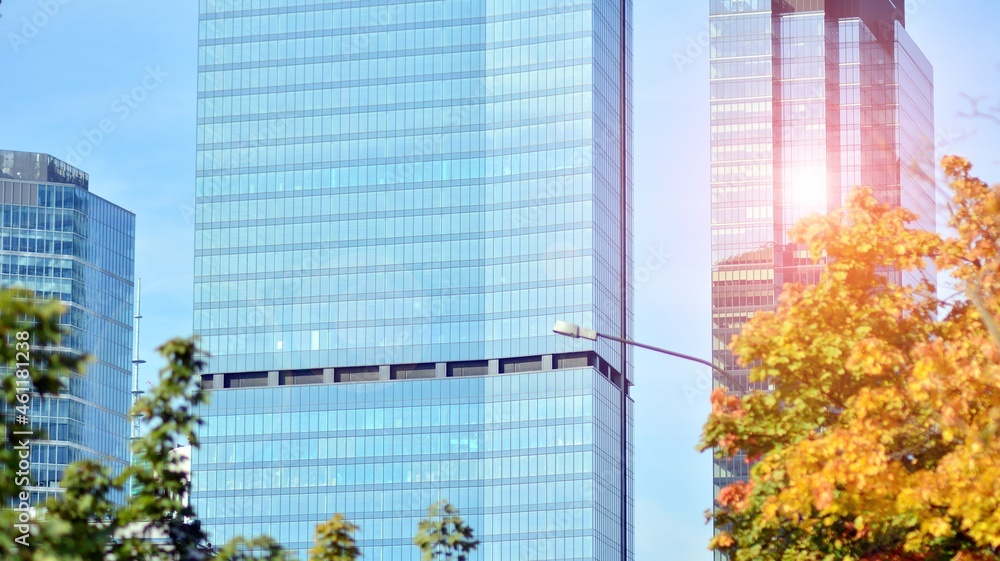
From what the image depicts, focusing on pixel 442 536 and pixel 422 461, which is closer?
pixel 442 536

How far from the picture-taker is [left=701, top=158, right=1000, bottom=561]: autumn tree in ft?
90.1

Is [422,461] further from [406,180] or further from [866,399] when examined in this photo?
[866,399]

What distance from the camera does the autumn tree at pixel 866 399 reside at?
90.1ft

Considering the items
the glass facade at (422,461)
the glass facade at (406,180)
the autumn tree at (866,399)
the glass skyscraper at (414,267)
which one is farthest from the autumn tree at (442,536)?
the glass facade at (406,180)

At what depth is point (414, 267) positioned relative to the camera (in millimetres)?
182875

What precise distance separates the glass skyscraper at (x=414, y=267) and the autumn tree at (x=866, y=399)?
464 feet

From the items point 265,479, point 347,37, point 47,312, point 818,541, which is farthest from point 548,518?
point 47,312

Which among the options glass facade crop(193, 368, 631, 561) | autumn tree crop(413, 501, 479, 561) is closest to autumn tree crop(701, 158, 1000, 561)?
autumn tree crop(413, 501, 479, 561)

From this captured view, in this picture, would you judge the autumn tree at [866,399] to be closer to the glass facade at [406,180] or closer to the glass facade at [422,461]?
the glass facade at [422,461]

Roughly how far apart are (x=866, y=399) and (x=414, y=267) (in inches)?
6127

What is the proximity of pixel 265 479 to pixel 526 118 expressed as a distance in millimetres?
47835

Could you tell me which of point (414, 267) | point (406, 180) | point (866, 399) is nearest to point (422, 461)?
point (414, 267)

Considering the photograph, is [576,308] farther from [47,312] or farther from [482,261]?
[47,312]

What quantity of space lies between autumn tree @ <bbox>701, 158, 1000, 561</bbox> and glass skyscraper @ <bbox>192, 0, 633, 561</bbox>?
464ft
